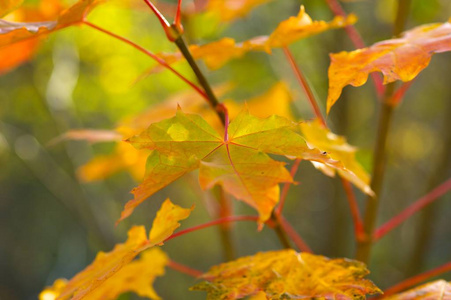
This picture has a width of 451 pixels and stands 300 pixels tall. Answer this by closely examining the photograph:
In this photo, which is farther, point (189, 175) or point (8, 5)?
point (189, 175)

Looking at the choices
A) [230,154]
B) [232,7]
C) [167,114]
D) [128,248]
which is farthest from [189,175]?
[230,154]

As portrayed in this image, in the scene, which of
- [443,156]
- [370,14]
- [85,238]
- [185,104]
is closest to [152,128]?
[185,104]

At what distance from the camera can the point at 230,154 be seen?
472 mm

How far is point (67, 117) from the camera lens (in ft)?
7.06

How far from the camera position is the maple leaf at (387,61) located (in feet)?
1.60

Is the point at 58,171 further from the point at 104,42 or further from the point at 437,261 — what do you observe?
the point at 437,261

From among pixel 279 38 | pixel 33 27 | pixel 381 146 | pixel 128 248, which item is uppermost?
pixel 33 27

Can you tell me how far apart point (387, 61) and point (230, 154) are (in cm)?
20

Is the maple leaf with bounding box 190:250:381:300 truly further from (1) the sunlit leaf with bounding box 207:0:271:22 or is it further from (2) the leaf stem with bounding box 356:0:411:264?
(1) the sunlit leaf with bounding box 207:0:271:22

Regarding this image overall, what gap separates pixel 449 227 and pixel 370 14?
1.59 meters

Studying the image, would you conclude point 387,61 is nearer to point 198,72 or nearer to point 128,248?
point 198,72

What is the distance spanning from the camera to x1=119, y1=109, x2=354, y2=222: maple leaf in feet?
1.45

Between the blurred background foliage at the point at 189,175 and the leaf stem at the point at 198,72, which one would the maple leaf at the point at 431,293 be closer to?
the leaf stem at the point at 198,72

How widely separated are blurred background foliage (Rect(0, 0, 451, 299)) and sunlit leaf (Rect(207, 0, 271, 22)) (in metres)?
0.14
